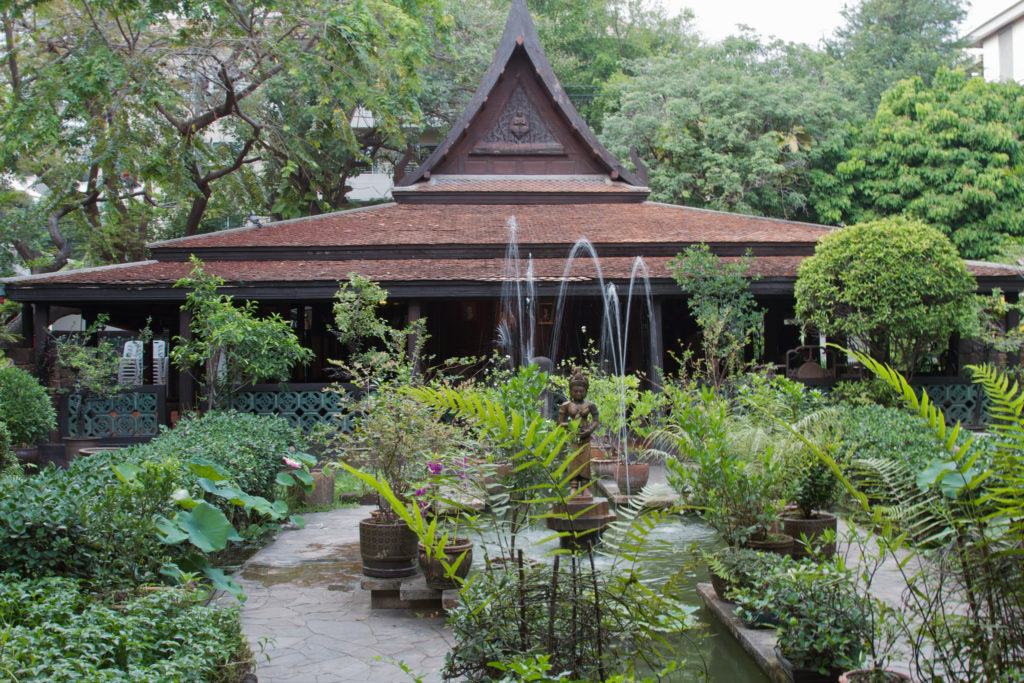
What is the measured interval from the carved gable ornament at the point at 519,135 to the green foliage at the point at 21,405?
1014cm

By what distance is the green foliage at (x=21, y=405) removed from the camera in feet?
37.2

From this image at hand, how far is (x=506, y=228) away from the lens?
15.7 meters

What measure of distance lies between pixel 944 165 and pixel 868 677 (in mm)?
A: 22982

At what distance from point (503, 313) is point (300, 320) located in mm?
4937

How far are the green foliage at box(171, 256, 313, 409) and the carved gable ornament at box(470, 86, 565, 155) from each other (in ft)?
26.8

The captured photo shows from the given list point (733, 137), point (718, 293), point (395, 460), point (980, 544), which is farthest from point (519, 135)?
point (980, 544)

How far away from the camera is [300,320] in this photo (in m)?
18.1

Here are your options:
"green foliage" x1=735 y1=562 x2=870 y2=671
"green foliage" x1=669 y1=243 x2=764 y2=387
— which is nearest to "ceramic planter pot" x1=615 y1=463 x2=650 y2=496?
"green foliage" x1=669 y1=243 x2=764 y2=387

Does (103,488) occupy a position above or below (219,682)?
above

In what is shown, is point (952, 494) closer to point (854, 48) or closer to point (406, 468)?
point (406, 468)

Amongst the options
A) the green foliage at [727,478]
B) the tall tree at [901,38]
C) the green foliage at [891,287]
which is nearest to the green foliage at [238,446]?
the green foliage at [727,478]

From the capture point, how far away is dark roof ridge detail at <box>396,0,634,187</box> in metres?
18.3

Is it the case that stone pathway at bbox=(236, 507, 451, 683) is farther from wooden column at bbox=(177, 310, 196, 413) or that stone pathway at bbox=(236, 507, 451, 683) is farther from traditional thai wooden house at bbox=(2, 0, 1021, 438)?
traditional thai wooden house at bbox=(2, 0, 1021, 438)

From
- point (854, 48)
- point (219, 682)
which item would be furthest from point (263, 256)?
point (854, 48)
